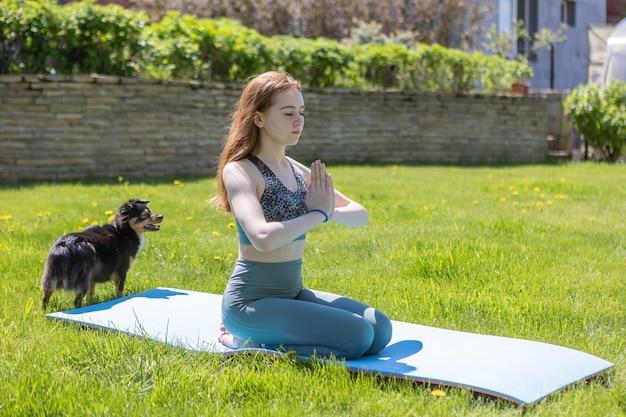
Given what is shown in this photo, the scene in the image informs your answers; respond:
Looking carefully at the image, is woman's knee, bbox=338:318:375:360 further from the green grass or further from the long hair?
the long hair

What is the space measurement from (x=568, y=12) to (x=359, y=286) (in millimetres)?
24717

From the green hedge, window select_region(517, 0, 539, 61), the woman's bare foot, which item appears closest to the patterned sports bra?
the woman's bare foot

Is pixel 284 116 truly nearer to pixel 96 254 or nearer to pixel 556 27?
pixel 96 254

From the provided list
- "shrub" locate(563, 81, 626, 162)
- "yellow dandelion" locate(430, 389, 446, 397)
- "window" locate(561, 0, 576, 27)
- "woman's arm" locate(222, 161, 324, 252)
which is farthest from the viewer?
"window" locate(561, 0, 576, 27)

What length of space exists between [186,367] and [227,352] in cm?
32

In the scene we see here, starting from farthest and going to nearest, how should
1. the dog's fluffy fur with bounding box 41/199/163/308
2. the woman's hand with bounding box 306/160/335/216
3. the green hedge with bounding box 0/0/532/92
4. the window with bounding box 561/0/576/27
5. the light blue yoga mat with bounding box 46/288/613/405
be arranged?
the window with bounding box 561/0/576/27 → the green hedge with bounding box 0/0/532/92 → the dog's fluffy fur with bounding box 41/199/163/308 → the woman's hand with bounding box 306/160/335/216 → the light blue yoga mat with bounding box 46/288/613/405

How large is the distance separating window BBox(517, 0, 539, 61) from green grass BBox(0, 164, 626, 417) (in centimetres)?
1440

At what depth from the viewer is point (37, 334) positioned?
440 centimetres

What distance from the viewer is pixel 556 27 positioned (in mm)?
26297

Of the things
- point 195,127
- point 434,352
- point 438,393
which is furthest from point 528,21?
point 438,393

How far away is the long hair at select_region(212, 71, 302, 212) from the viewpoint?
161 inches

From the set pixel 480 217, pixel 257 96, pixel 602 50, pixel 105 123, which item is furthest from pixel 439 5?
pixel 257 96

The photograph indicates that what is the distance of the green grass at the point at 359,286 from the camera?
11.1 feet

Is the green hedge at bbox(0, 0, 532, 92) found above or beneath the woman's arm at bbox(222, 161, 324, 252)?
above
